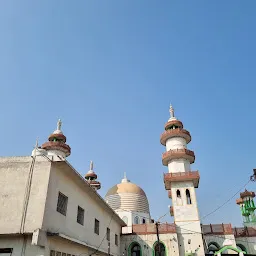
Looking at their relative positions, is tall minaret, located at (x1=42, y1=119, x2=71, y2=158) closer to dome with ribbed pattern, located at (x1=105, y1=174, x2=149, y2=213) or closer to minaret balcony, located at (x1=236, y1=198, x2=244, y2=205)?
dome with ribbed pattern, located at (x1=105, y1=174, x2=149, y2=213)

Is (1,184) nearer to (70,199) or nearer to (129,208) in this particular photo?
(70,199)

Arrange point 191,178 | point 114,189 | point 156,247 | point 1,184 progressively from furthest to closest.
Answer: point 114,189, point 191,178, point 156,247, point 1,184

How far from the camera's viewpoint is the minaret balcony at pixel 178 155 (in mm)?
28141

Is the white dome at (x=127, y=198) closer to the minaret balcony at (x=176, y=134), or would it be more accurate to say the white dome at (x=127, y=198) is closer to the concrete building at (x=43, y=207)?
the minaret balcony at (x=176, y=134)

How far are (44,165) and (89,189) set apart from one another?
202 inches

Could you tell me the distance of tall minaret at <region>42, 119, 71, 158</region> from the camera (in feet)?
102

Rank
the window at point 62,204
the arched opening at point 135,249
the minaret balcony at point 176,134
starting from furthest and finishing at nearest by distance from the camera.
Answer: the minaret balcony at point 176,134
the arched opening at point 135,249
the window at point 62,204

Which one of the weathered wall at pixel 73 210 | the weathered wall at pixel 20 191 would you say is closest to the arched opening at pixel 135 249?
the weathered wall at pixel 73 210

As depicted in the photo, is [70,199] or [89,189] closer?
[70,199]

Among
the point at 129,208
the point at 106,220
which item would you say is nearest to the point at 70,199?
the point at 106,220

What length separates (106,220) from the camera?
21.3 meters

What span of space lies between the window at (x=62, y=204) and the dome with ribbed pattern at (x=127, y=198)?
25643 mm

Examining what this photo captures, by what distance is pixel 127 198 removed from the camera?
128ft

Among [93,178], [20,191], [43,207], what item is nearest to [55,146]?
[93,178]
